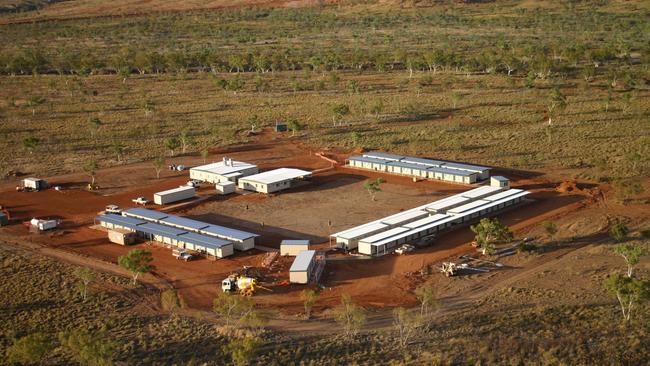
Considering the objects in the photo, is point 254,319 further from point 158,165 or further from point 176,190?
point 158,165

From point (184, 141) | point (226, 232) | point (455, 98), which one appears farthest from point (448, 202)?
point (455, 98)

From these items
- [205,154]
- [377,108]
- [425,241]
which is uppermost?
[377,108]

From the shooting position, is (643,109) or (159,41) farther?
(159,41)

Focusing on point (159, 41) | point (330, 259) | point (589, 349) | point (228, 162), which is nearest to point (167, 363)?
point (330, 259)

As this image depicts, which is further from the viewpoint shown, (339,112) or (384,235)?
(339,112)

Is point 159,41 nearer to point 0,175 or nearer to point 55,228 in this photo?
point 0,175

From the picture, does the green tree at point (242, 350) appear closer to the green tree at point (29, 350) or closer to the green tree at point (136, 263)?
the green tree at point (29, 350)

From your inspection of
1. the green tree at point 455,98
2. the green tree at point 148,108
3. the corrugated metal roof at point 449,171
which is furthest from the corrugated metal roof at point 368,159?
the green tree at point 148,108
